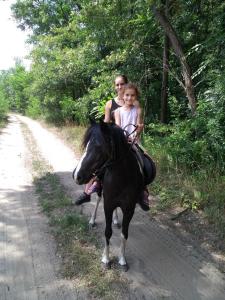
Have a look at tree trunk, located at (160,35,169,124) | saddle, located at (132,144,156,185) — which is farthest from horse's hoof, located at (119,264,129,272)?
tree trunk, located at (160,35,169,124)

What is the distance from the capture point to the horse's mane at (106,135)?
348cm

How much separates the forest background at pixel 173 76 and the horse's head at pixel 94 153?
8.97 ft

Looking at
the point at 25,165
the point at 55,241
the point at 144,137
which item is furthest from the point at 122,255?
the point at 25,165

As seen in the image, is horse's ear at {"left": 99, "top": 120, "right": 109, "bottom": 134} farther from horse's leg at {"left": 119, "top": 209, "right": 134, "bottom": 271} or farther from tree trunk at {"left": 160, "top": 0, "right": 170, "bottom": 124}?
tree trunk at {"left": 160, "top": 0, "right": 170, "bottom": 124}

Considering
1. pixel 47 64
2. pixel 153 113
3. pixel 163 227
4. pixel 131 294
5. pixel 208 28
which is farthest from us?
pixel 47 64

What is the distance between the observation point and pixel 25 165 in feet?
34.6

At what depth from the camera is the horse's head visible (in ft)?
11.3

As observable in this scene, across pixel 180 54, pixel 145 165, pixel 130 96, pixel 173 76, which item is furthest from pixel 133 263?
pixel 173 76

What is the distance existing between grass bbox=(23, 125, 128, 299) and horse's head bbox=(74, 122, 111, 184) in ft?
4.21

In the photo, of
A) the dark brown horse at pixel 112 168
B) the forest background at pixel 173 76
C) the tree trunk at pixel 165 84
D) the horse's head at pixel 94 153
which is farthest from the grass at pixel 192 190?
the horse's head at pixel 94 153

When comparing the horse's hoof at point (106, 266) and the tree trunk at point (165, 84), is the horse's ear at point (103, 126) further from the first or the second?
the tree trunk at point (165, 84)

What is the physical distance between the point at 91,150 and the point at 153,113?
8.55 metres

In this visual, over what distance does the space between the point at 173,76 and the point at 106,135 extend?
224 inches

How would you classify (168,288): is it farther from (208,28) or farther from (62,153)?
(62,153)
